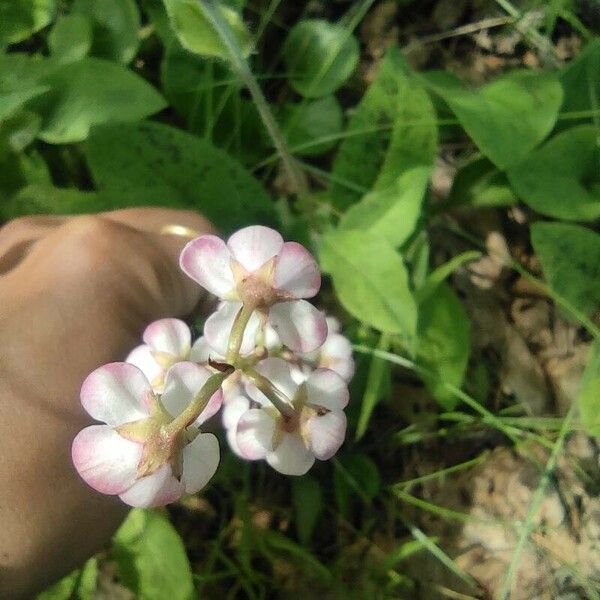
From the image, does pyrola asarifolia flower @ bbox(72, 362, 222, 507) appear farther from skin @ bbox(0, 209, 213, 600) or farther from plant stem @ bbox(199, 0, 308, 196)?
plant stem @ bbox(199, 0, 308, 196)

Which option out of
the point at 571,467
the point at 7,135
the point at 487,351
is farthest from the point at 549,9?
the point at 7,135

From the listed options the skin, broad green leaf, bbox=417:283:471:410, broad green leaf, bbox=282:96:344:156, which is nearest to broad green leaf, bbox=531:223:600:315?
broad green leaf, bbox=417:283:471:410

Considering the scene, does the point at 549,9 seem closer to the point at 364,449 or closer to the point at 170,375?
the point at 364,449

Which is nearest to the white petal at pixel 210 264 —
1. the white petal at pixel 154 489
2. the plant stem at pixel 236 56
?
the white petal at pixel 154 489

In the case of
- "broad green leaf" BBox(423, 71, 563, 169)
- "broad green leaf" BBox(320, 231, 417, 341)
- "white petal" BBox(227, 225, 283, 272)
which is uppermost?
"white petal" BBox(227, 225, 283, 272)

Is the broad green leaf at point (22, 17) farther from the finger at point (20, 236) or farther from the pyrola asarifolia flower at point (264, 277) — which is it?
the pyrola asarifolia flower at point (264, 277)
